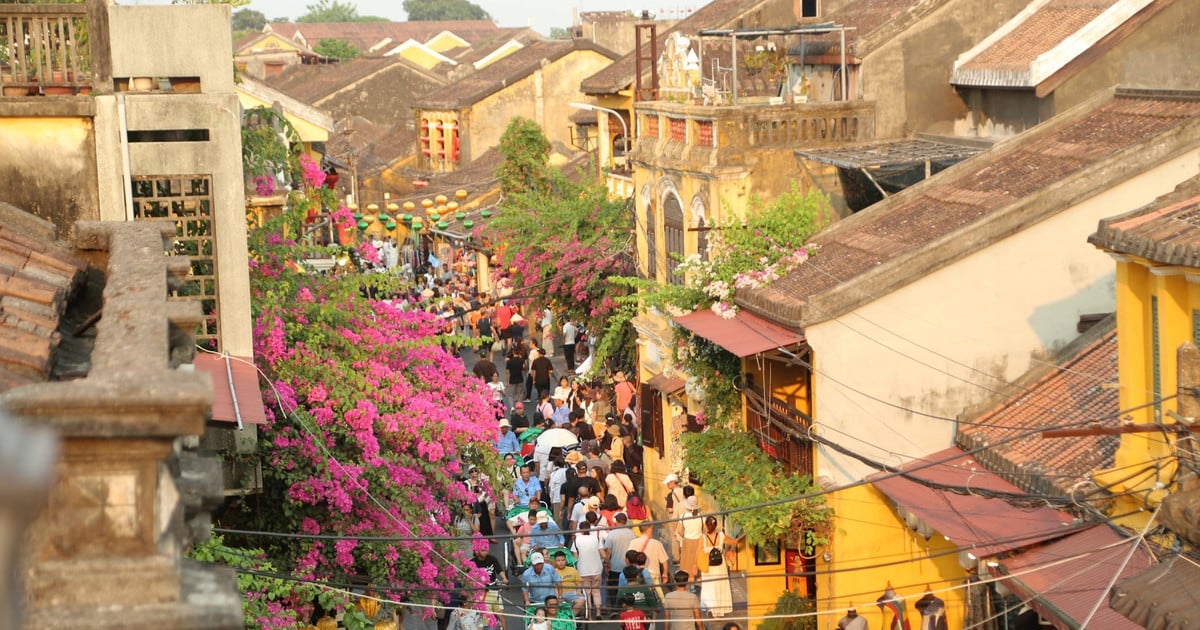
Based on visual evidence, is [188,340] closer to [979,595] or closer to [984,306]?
[979,595]

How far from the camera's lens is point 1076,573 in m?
12.8

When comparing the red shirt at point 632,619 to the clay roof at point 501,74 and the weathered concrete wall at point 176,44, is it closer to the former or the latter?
the weathered concrete wall at point 176,44

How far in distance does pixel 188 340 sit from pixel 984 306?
39.0 feet

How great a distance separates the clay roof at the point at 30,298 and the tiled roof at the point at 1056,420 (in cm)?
820

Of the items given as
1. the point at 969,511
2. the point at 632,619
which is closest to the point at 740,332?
the point at 632,619

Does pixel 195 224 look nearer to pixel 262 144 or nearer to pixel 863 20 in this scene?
A: pixel 262 144

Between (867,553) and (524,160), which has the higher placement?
(524,160)

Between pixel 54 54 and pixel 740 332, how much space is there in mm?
8589

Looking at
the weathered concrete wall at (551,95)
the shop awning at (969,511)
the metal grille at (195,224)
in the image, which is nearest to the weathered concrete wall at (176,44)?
the metal grille at (195,224)

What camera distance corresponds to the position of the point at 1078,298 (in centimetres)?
1742

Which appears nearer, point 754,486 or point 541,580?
point 541,580

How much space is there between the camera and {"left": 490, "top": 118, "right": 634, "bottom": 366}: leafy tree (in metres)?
29.6

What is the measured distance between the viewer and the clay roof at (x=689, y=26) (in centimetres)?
3038

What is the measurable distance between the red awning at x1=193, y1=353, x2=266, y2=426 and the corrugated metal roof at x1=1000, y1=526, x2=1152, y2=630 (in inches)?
232
